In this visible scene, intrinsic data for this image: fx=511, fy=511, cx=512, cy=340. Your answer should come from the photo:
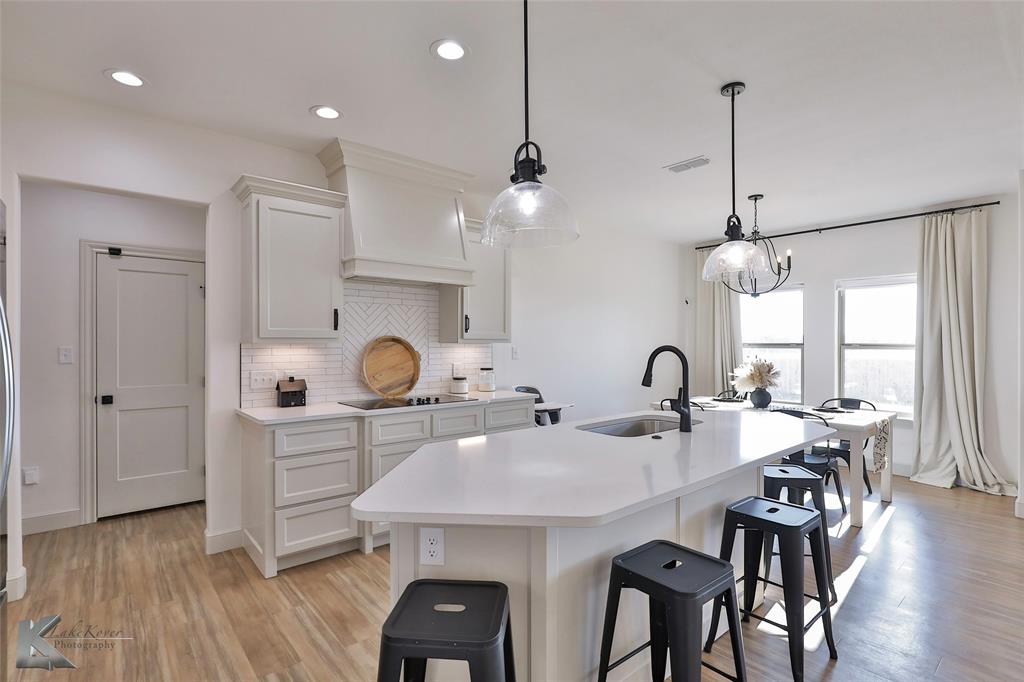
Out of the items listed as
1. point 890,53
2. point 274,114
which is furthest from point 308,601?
point 890,53

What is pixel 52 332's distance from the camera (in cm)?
355

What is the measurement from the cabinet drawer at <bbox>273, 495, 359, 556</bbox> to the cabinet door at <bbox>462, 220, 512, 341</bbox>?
1.59 meters

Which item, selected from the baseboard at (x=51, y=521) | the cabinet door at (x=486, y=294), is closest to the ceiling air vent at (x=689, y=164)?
the cabinet door at (x=486, y=294)

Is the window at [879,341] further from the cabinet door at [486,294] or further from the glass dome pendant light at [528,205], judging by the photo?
the glass dome pendant light at [528,205]

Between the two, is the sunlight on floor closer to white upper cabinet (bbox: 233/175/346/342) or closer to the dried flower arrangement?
the dried flower arrangement

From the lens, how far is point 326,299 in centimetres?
336

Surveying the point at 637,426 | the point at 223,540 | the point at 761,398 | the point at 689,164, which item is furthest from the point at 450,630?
the point at 761,398

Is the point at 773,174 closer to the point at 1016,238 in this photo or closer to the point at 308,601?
the point at 1016,238

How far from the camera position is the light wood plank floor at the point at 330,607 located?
6.95ft

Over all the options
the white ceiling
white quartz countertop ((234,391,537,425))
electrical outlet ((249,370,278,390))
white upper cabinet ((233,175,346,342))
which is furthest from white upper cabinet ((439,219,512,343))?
electrical outlet ((249,370,278,390))

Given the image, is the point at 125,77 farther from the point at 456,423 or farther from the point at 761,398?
the point at 761,398

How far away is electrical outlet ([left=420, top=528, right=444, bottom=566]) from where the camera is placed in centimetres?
162

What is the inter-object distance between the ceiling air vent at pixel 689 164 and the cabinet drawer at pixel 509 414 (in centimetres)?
211

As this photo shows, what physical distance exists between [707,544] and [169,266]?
432 cm
